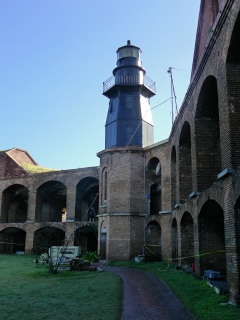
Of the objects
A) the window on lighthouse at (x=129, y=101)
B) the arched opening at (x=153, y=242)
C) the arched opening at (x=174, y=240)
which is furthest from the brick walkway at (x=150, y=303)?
the window on lighthouse at (x=129, y=101)

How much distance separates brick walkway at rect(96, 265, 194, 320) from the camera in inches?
303

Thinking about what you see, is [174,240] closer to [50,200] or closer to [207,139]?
[207,139]

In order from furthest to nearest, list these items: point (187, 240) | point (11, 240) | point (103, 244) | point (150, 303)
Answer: point (11, 240), point (103, 244), point (187, 240), point (150, 303)

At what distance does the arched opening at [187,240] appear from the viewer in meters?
15.1

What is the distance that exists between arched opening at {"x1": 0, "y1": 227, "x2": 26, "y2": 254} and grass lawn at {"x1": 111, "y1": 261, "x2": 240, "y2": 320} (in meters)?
→ 20.8

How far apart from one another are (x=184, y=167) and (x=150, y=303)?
8419 mm

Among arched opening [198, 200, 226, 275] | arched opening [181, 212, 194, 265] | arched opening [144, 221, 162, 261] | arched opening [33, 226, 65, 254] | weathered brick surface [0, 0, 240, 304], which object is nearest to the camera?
weathered brick surface [0, 0, 240, 304]

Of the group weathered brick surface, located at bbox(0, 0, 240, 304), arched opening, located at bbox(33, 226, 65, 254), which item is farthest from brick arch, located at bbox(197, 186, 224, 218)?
arched opening, located at bbox(33, 226, 65, 254)

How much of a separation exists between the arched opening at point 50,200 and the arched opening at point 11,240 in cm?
306

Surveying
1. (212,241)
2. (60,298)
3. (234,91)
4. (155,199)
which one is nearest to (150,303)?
(60,298)

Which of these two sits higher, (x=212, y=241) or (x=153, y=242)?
(x=212, y=241)

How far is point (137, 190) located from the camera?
857 inches

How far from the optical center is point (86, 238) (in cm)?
2795

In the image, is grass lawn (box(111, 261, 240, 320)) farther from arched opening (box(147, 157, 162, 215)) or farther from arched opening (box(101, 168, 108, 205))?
arched opening (box(101, 168, 108, 205))
